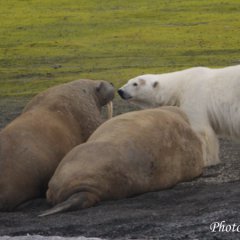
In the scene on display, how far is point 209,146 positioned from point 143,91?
2768 mm

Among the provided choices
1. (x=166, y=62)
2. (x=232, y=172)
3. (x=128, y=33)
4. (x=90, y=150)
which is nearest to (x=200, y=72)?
(x=232, y=172)

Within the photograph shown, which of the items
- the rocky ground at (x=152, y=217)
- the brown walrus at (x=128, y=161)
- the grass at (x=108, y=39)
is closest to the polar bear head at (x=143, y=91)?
the brown walrus at (x=128, y=161)

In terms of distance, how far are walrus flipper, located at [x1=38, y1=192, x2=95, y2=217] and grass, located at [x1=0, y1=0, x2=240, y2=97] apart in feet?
58.5

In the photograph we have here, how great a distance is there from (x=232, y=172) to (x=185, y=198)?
257 centimetres

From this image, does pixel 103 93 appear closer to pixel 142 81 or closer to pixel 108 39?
pixel 142 81

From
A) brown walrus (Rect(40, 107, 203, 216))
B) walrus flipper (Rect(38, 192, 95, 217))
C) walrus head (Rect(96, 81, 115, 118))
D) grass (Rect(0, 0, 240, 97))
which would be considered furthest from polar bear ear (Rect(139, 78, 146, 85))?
grass (Rect(0, 0, 240, 97))

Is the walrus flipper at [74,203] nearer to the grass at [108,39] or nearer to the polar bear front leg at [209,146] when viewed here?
the polar bear front leg at [209,146]

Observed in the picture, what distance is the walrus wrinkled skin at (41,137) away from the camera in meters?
12.9

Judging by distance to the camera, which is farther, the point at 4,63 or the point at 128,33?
the point at 128,33

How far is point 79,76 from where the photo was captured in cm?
3431

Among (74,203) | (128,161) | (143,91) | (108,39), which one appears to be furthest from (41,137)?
(108,39)

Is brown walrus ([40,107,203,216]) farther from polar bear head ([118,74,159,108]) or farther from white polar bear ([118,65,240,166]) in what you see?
polar bear head ([118,74,159,108])

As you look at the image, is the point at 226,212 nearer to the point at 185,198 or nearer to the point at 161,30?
the point at 185,198

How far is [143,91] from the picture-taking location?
A: 1869cm
